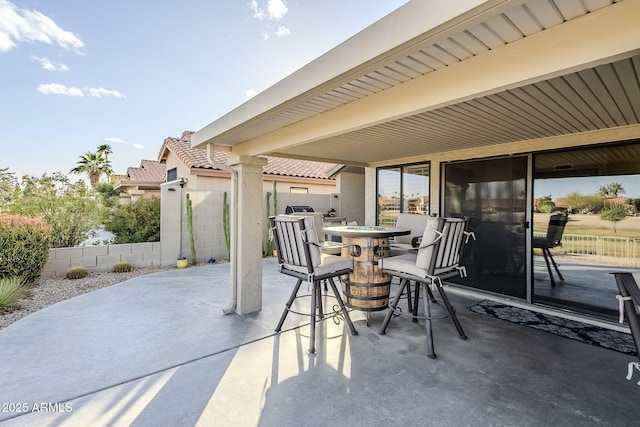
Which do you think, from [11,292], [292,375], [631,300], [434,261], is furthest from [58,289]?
[631,300]

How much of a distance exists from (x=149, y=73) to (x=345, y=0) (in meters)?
7.44

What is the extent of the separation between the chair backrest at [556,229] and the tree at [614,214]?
386mm

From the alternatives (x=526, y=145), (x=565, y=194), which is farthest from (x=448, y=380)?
(x=526, y=145)

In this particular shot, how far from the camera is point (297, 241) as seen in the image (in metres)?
3.18

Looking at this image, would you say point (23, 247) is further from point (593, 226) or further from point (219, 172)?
point (593, 226)

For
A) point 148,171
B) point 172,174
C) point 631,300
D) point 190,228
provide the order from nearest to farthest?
1. point 631,300
2. point 190,228
3. point 172,174
4. point 148,171

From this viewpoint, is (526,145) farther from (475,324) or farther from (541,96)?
(475,324)

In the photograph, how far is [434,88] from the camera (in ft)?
6.42

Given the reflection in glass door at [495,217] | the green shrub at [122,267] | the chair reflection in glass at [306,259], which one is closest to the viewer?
the chair reflection in glass at [306,259]

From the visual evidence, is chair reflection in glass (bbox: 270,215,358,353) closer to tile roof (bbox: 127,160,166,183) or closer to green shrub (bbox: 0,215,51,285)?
green shrub (bbox: 0,215,51,285)

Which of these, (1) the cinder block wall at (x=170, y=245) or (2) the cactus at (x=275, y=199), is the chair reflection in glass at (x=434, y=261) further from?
(2) the cactus at (x=275, y=199)

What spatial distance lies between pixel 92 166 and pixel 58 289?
21855 millimetres

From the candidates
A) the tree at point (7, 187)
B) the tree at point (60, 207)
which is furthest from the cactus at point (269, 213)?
the tree at point (7, 187)

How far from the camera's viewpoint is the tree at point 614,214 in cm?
379
